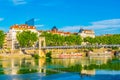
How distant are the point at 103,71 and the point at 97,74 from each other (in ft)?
9.52

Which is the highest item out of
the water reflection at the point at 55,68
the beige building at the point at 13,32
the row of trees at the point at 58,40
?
the beige building at the point at 13,32

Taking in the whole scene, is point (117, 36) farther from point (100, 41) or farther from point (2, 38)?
point (2, 38)

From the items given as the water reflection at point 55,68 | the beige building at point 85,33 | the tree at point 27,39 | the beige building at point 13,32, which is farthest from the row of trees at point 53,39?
the water reflection at point 55,68

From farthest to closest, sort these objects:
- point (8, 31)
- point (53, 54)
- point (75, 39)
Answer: point (8, 31) < point (75, 39) < point (53, 54)

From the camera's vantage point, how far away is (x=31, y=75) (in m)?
40.5

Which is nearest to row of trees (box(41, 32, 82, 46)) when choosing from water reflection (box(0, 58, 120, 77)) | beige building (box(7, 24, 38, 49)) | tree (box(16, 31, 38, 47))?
tree (box(16, 31, 38, 47))

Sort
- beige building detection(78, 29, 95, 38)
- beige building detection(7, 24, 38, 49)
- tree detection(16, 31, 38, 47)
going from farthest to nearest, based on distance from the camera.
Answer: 1. beige building detection(78, 29, 95, 38)
2. beige building detection(7, 24, 38, 49)
3. tree detection(16, 31, 38, 47)

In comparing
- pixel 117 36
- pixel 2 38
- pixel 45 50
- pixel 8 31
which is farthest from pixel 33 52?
pixel 117 36

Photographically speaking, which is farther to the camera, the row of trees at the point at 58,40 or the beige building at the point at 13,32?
the beige building at the point at 13,32

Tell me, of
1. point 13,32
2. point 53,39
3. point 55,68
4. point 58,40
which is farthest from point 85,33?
point 55,68

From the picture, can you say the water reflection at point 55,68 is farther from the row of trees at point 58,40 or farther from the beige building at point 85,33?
the beige building at point 85,33

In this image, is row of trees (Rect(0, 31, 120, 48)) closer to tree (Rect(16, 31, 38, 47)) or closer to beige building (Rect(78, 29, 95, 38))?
tree (Rect(16, 31, 38, 47))

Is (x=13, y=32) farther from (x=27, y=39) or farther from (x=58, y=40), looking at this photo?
(x=27, y=39)

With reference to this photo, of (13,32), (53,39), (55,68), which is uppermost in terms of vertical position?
(13,32)
